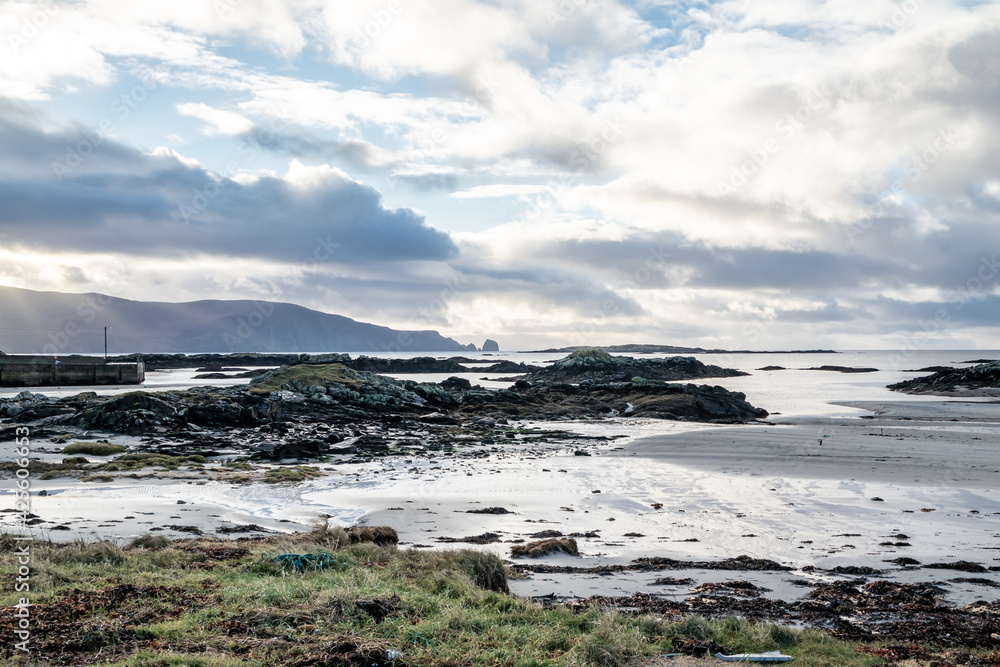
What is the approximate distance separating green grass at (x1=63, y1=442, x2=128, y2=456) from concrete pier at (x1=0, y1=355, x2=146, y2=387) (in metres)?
42.3

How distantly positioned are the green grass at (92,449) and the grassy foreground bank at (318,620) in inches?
497

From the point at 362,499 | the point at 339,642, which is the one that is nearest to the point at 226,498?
the point at 362,499

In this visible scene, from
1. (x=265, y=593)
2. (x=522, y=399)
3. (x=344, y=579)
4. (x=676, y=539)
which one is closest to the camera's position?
Result: (x=265, y=593)

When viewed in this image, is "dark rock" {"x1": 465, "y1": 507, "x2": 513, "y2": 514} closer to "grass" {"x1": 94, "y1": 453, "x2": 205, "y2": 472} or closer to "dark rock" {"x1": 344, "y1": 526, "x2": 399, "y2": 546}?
"dark rock" {"x1": 344, "y1": 526, "x2": 399, "y2": 546}

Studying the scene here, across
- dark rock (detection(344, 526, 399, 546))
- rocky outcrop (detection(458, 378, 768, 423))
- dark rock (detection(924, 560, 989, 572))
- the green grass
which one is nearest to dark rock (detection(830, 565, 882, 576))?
dark rock (detection(924, 560, 989, 572))

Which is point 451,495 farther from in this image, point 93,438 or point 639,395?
point 639,395

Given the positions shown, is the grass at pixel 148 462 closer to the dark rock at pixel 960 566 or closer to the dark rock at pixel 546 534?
the dark rock at pixel 546 534

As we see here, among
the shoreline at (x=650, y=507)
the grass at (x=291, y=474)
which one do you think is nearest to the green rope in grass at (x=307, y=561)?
the shoreline at (x=650, y=507)

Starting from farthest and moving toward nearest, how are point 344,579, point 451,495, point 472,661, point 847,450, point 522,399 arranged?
point 522,399 < point 847,450 < point 451,495 < point 344,579 < point 472,661

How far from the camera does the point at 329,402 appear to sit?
115 feet

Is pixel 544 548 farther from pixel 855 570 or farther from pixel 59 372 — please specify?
pixel 59 372

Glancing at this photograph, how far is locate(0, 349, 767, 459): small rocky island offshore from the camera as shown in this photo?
81.1ft

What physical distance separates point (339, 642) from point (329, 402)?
3008 centimetres

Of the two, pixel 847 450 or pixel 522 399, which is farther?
pixel 522 399
